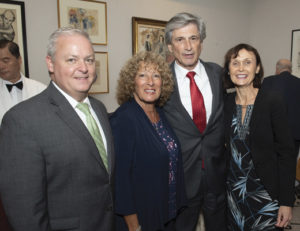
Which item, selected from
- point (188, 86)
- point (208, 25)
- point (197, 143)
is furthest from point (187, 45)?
point (208, 25)

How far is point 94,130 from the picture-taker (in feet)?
4.09

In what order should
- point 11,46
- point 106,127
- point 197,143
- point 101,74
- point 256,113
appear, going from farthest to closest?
point 101,74
point 11,46
point 197,143
point 256,113
point 106,127

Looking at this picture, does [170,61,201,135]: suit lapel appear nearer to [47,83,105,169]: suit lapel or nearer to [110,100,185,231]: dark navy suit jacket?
[110,100,185,231]: dark navy suit jacket

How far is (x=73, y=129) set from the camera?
1.11m

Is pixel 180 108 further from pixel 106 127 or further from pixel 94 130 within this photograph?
pixel 94 130

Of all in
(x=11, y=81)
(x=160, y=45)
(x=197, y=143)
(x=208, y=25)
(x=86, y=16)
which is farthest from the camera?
(x=208, y=25)

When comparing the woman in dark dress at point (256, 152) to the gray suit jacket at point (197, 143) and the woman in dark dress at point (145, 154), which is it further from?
the woman in dark dress at point (145, 154)

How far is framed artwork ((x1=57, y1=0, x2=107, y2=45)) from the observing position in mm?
2750

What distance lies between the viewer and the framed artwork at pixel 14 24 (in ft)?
7.86

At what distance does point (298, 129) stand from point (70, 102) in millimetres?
3279

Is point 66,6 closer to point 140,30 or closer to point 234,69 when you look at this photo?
point 140,30

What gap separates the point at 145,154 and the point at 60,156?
1.79ft

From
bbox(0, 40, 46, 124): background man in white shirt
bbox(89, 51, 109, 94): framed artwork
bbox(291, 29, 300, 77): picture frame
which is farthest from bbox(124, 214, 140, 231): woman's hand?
bbox(291, 29, 300, 77): picture frame

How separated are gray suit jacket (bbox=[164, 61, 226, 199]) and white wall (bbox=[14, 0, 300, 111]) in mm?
1636
